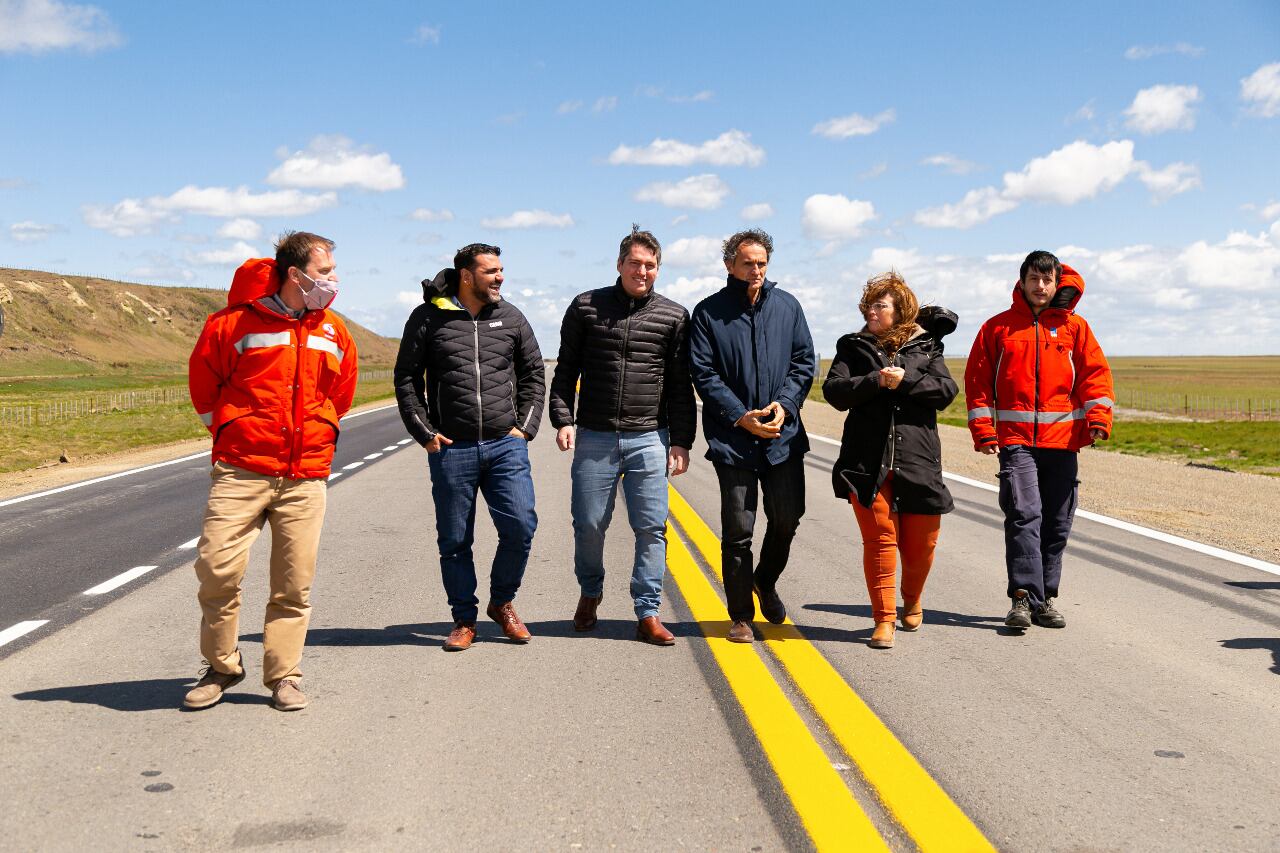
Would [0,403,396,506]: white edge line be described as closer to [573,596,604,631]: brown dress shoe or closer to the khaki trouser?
[573,596,604,631]: brown dress shoe

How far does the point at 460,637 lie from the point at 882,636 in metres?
2.04

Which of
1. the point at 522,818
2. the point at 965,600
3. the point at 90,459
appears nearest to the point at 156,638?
the point at 522,818

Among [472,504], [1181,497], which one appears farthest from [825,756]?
[1181,497]

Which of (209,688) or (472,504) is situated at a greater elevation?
(472,504)

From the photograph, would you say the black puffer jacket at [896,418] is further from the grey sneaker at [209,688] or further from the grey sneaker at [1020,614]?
the grey sneaker at [209,688]

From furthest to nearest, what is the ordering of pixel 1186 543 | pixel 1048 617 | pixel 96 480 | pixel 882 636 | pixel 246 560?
1. pixel 96 480
2. pixel 1186 543
3. pixel 1048 617
4. pixel 882 636
5. pixel 246 560

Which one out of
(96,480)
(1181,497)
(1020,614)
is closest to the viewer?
(1020,614)

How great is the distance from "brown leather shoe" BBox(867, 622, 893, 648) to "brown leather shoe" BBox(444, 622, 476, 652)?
6.41ft

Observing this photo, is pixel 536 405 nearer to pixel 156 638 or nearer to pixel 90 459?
pixel 156 638

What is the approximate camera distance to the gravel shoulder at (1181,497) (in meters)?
10.3

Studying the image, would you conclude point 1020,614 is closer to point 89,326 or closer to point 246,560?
point 246,560

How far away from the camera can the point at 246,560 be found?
4.86 meters

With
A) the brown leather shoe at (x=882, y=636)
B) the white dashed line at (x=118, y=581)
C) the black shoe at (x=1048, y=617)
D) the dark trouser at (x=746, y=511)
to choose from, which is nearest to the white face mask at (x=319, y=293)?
the dark trouser at (x=746, y=511)

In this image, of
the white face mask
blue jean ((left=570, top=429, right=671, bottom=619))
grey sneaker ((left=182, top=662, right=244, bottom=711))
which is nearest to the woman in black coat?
blue jean ((left=570, top=429, right=671, bottom=619))
